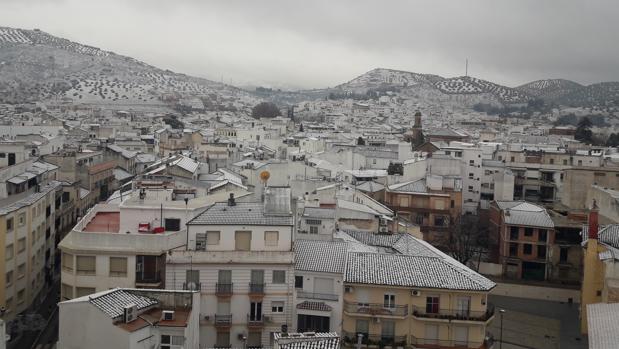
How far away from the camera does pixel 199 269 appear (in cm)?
2236

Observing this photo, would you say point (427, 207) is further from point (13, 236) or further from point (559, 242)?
point (13, 236)

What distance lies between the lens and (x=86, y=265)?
896 inches

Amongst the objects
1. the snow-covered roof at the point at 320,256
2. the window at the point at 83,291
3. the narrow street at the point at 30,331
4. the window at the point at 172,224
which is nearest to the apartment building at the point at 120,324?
the window at the point at 83,291

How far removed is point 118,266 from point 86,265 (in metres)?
1.06

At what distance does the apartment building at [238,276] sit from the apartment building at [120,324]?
374cm

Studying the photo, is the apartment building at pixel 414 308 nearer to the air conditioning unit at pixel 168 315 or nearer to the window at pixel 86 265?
the air conditioning unit at pixel 168 315

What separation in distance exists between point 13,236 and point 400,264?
16.2m

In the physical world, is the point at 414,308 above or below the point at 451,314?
above

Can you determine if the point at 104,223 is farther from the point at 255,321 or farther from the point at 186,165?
the point at 186,165

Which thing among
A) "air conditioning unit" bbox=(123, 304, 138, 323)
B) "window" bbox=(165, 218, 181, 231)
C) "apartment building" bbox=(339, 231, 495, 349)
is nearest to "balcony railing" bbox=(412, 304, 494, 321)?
"apartment building" bbox=(339, 231, 495, 349)

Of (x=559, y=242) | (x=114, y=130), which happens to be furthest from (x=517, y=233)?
(x=114, y=130)

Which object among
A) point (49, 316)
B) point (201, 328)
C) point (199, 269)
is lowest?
point (49, 316)

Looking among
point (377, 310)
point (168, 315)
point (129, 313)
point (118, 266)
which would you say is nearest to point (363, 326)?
point (377, 310)

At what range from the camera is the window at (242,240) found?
2266 centimetres
